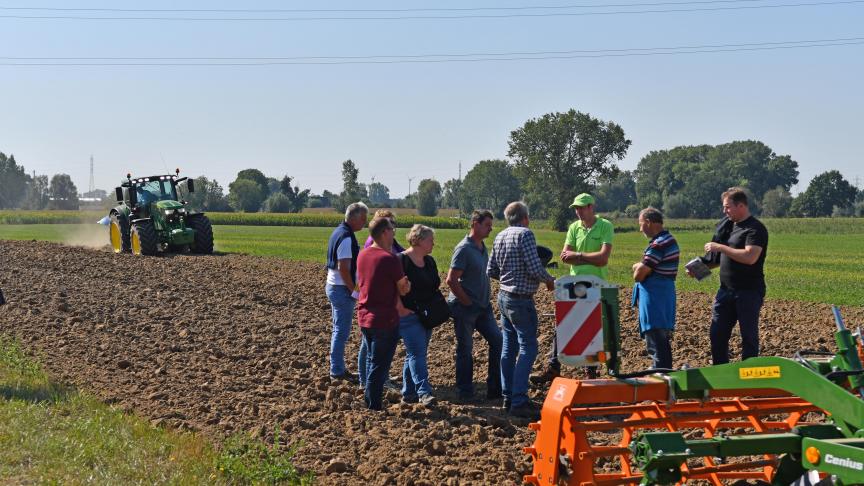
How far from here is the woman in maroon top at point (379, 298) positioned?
8156 mm

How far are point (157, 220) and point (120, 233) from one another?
1.61 metres

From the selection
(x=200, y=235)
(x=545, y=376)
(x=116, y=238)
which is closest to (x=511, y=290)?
(x=545, y=376)

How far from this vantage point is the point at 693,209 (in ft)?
376

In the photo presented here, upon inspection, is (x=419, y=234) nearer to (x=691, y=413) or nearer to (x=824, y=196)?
(x=691, y=413)

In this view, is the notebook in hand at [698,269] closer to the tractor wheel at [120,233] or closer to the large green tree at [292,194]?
the tractor wheel at [120,233]

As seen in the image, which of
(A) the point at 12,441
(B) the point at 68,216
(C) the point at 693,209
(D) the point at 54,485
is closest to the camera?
(D) the point at 54,485

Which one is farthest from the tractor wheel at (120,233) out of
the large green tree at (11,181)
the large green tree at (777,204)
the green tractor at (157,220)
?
the large green tree at (11,181)

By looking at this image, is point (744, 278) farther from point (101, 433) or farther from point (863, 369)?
point (101, 433)

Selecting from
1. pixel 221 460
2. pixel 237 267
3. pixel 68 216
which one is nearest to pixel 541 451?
pixel 221 460

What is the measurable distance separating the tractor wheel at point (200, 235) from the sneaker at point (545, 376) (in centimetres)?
1938

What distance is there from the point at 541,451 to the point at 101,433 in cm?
364

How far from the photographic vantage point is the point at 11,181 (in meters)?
145

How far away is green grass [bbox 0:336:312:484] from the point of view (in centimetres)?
647

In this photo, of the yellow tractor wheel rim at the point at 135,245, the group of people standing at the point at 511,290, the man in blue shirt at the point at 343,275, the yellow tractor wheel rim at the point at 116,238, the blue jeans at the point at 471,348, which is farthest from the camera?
the yellow tractor wheel rim at the point at 116,238
